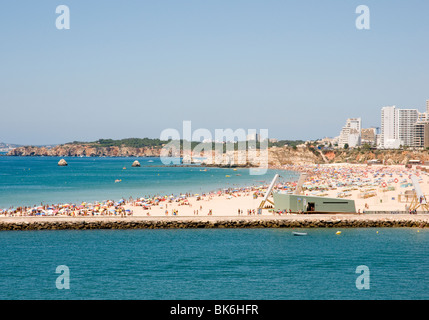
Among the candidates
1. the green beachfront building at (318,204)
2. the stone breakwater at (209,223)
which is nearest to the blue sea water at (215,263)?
the stone breakwater at (209,223)

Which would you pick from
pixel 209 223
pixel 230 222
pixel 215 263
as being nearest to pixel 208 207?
pixel 209 223

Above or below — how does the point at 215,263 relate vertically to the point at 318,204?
below

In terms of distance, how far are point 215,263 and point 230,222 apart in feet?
39.0

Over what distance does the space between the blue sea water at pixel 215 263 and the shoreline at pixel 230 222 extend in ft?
4.10

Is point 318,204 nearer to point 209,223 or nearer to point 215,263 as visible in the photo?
point 209,223

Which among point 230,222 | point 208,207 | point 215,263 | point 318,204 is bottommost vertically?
point 215,263

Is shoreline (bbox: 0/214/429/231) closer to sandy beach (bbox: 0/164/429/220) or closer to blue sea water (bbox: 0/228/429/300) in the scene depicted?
sandy beach (bbox: 0/164/429/220)

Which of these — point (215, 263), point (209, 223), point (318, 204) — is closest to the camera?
point (215, 263)

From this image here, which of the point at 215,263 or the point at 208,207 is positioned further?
the point at 208,207

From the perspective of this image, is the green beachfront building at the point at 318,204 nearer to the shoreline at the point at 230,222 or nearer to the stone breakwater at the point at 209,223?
the shoreline at the point at 230,222

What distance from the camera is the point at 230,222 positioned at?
40938 mm

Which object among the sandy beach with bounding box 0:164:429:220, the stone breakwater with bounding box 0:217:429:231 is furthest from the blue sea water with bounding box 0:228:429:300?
the sandy beach with bounding box 0:164:429:220

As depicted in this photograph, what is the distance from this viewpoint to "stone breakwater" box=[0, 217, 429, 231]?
40188mm
